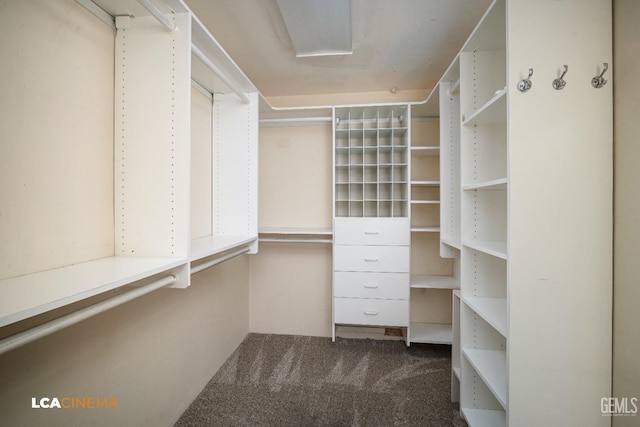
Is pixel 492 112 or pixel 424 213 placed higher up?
pixel 492 112

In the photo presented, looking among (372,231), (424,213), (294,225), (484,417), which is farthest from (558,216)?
(294,225)

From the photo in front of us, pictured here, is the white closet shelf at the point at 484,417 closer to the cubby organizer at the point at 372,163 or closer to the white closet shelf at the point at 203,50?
the cubby organizer at the point at 372,163

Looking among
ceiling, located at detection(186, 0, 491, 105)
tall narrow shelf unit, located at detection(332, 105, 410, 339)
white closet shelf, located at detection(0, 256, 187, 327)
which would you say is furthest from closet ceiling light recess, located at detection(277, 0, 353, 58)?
white closet shelf, located at detection(0, 256, 187, 327)

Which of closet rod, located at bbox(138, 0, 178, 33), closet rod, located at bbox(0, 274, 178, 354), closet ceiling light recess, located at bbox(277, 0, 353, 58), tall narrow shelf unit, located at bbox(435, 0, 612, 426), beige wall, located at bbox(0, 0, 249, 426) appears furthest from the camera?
closet ceiling light recess, located at bbox(277, 0, 353, 58)

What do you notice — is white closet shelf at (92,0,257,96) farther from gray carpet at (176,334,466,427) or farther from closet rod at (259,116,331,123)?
gray carpet at (176,334,466,427)

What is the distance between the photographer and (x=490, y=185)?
1326mm

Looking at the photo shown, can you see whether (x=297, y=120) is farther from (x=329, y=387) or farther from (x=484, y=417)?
(x=484, y=417)

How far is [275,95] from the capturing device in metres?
2.88

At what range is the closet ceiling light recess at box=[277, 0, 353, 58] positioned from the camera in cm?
147

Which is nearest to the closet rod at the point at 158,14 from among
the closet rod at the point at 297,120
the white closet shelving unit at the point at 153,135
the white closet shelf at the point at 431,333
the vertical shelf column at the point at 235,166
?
the white closet shelving unit at the point at 153,135

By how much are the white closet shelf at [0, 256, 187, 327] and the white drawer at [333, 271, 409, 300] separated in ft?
5.14

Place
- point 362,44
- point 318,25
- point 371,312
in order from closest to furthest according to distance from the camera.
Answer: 1. point 318,25
2. point 362,44
3. point 371,312

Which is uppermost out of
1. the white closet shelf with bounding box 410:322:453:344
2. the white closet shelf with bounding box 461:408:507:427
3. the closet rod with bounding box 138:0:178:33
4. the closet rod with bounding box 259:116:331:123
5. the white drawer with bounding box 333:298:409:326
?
the closet rod with bounding box 259:116:331:123

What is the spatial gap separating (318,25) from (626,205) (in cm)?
174
